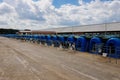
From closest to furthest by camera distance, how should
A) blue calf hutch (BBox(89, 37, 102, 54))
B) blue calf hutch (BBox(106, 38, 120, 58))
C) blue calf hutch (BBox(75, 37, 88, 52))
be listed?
blue calf hutch (BBox(106, 38, 120, 58)) → blue calf hutch (BBox(89, 37, 102, 54)) → blue calf hutch (BBox(75, 37, 88, 52))

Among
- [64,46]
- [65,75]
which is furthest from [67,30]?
[65,75]

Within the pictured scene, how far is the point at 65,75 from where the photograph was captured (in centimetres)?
1441

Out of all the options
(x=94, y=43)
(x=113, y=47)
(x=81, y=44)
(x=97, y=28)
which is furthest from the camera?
(x=97, y=28)

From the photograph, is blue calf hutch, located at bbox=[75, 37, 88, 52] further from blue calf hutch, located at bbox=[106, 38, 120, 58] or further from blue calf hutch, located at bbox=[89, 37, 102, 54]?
blue calf hutch, located at bbox=[106, 38, 120, 58]

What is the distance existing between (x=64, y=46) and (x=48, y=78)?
2807cm

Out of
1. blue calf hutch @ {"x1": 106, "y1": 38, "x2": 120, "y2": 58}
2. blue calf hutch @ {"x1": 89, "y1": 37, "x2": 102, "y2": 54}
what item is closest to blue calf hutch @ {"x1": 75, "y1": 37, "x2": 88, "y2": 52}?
blue calf hutch @ {"x1": 89, "y1": 37, "x2": 102, "y2": 54}

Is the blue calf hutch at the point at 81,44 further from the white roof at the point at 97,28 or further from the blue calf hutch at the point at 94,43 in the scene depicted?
the white roof at the point at 97,28

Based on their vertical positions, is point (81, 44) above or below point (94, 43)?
below

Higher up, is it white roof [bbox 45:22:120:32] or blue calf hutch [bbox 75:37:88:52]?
white roof [bbox 45:22:120:32]

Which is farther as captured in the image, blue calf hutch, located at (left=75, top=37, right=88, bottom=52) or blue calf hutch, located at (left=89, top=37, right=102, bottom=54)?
blue calf hutch, located at (left=75, top=37, right=88, bottom=52)

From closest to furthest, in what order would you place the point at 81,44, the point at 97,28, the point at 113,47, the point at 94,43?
the point at 113,47 < the point at 94,43 < the point at 81,44 < the point at 97,28

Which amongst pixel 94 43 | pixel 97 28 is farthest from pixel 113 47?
pixel 97 28

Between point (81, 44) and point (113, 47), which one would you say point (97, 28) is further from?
point (113, 47)

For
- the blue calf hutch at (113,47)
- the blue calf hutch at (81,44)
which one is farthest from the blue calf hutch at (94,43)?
the blue calf hutch at (113,47)
